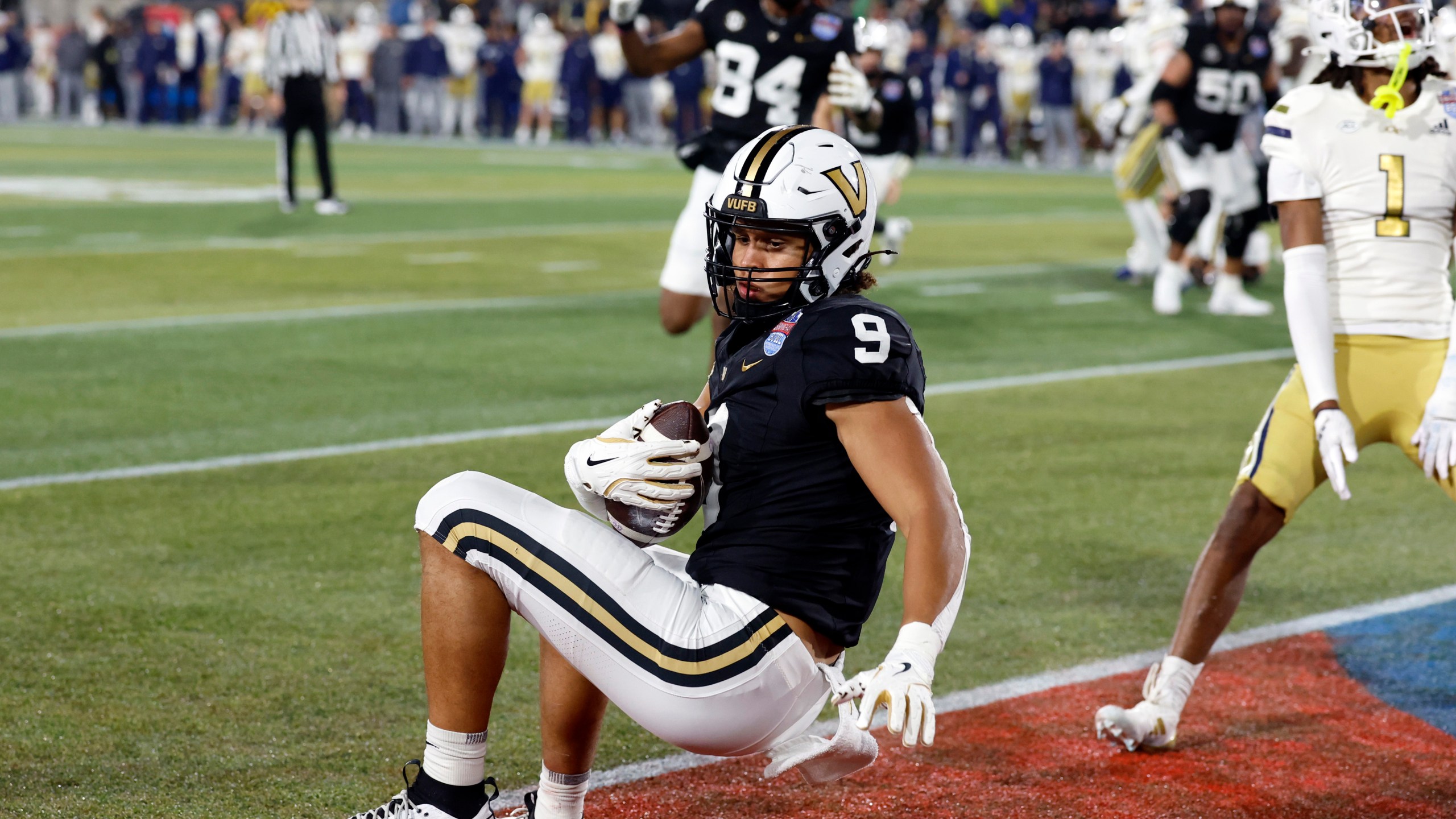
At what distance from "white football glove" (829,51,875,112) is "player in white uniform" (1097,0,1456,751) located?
10.8 feet

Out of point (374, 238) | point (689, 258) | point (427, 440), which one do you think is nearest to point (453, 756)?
point (427, 440)

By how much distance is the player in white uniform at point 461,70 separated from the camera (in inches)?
1177

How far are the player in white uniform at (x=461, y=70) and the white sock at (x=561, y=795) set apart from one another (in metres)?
27.9

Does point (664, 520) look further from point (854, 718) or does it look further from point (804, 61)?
point (804, 61)

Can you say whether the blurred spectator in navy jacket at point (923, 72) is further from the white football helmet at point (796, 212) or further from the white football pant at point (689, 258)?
the white football helmet at point (796, 212)

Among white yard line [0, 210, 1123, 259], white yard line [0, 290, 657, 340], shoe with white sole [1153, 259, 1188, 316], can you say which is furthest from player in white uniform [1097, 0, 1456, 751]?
white yard line [0, 210, 1123, 259]

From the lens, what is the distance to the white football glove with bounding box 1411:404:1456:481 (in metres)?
3.75

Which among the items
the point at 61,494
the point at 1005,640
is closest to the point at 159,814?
the point at 1005,640

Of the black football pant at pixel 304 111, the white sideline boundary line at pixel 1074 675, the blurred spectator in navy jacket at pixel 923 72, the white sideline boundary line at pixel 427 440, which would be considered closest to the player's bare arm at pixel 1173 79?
the white sideline boundary line at pixel 427 440

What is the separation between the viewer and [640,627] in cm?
285

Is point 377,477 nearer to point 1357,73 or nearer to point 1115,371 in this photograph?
point 1357,73

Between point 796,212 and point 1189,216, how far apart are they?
832 centimetres

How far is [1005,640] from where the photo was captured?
15.1 ft

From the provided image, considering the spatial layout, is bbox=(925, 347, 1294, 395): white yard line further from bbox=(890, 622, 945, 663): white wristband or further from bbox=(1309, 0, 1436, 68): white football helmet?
bbox=(890, 622, 945, 663): white wristband
